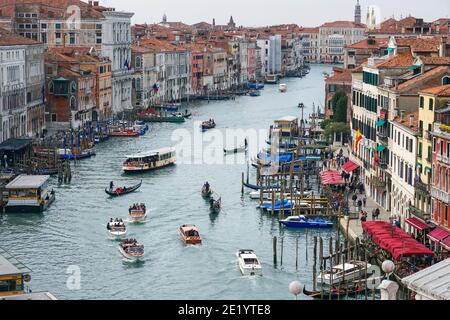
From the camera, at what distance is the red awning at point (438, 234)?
10.5 metres

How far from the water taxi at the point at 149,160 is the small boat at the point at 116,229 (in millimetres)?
7086

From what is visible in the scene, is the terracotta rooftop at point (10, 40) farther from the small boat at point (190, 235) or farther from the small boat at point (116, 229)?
the small boat at point (190, 235)

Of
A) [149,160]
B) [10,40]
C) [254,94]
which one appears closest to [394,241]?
[149,160]

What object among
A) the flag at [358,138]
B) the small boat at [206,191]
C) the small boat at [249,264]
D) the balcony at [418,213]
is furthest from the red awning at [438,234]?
the small boat at [206,191]

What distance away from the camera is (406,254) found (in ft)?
33.3

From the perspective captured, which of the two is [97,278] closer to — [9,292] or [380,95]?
[9,292]

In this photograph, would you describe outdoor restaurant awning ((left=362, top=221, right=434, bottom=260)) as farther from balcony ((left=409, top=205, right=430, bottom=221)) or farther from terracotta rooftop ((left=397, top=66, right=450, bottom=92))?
terracotta rooftop ((left=397, top=66, right=450, bottom=92))

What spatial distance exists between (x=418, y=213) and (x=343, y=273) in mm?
2235

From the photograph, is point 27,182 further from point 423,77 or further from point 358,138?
point 423,77

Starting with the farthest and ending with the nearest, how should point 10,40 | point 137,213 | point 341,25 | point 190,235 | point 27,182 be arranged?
point 341,25 → point 10,40 → point 27,182 → point 137,213 → point 190,235

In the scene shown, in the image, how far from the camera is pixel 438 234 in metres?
10.7

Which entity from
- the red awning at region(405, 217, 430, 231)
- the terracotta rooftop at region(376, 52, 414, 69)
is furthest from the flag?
the red awning at region(405, 217, 430, 231)

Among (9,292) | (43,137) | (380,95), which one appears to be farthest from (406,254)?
(43,137)
